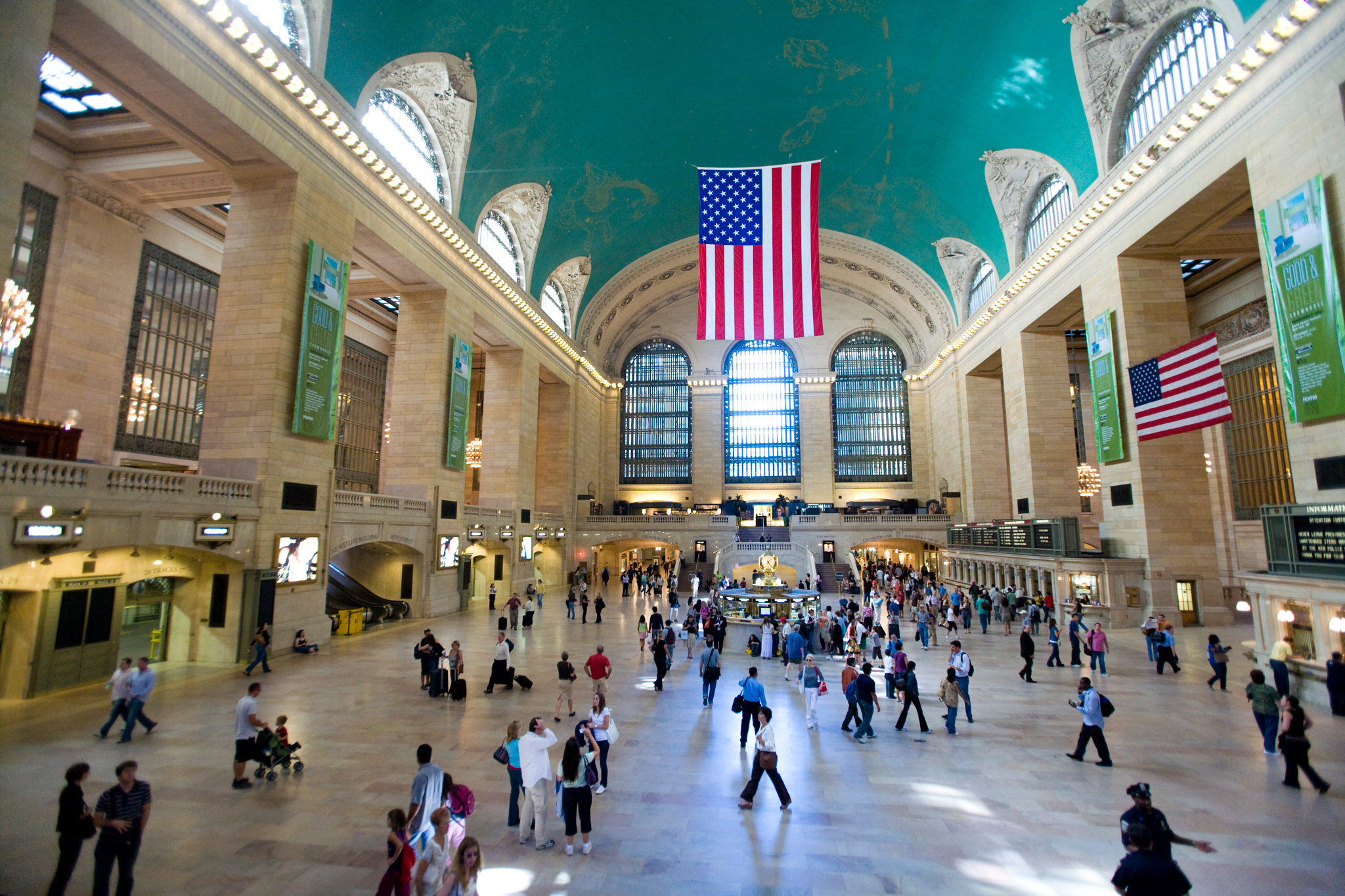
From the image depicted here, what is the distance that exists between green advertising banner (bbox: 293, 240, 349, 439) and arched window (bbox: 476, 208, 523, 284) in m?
8.40

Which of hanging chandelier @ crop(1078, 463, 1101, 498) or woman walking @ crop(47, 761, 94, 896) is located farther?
hanging chandelier @ crop(1078, 463, 1101, 498)

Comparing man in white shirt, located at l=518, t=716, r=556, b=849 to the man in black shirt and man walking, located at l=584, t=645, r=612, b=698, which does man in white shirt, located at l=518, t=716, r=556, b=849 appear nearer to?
the man in black shirt

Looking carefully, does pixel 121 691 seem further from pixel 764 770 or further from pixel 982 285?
pixel 982 285

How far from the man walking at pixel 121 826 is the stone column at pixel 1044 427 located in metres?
26.5

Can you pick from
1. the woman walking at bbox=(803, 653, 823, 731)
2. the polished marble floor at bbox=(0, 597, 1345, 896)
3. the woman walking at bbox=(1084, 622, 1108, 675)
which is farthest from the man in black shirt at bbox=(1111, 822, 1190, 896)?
the woman walking at bbox=(1084, 622, 1108, 675)

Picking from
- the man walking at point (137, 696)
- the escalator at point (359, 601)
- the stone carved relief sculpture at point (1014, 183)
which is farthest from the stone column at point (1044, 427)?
the man walking at point (137, 696)

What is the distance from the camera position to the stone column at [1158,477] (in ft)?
57.0

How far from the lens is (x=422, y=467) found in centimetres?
2053

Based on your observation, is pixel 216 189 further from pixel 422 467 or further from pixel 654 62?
pixel 654 62

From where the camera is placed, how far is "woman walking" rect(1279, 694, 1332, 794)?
21.3ft

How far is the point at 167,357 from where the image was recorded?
59.9 ft

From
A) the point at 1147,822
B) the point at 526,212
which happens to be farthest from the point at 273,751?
the point at 526,212

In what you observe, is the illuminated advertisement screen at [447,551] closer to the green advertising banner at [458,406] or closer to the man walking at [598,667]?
the green advertising banner at [458,406]

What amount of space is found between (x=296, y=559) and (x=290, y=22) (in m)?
12.1
